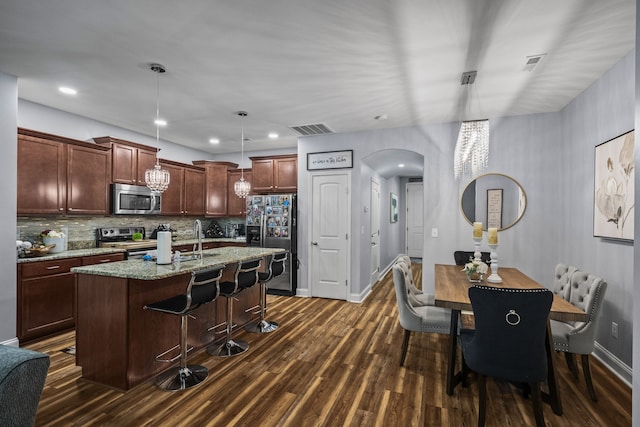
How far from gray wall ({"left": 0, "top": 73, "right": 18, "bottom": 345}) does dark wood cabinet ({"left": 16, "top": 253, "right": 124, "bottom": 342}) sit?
0.45ft

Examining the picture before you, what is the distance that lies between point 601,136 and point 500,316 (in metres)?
2.44

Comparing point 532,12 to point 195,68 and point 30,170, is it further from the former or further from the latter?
point 30,170

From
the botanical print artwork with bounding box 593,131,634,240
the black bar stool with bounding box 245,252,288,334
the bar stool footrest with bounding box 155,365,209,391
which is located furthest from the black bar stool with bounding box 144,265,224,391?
the botanical print artwork with bounding box 593,131,634,240

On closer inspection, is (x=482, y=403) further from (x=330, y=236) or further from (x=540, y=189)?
(x=330, y=236)

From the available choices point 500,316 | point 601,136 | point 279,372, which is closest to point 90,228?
point 279,372

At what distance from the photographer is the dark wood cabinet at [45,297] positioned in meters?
3.26

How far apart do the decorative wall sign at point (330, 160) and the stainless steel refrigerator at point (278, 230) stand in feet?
2.14

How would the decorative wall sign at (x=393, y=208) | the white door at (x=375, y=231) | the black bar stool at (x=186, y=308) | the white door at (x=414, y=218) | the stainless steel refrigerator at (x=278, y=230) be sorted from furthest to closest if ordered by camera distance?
the white door at (x=414, y=218), the decorative wall sign at (x=393, y=208), the white door at (x=375, y=231), the stainless steel refrigerator at (x=278, y=230), the black bar stool at (x=186, y=308)

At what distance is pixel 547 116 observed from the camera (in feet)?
13.3

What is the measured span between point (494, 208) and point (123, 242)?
5456mm

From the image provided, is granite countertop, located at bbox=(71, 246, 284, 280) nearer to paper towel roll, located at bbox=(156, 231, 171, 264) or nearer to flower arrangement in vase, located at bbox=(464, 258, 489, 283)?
paper towel roll, located at bbox=(156, 231, 171, 264)

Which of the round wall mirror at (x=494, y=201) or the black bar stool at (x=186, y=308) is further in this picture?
the round wall mirror at (x=494, y=201)

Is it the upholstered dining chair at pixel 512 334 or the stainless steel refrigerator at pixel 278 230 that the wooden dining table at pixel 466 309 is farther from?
the stainless steel refrigerator at pixel 278 230

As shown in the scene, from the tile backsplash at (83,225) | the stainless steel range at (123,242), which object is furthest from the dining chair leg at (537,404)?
the tile backsplash at (83,225)
